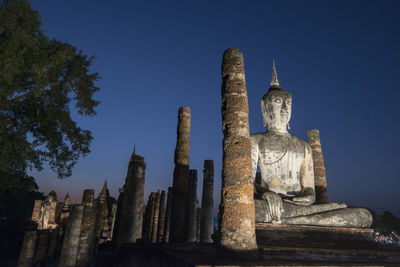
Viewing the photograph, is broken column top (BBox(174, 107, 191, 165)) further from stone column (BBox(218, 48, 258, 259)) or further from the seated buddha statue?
stone column (BBox(218, 48, 258, 259))

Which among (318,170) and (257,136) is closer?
(257,136)

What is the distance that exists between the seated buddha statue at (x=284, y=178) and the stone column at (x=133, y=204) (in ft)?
20.4

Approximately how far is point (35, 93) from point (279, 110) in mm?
8197

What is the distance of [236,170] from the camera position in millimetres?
5738

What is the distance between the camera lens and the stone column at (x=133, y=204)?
38.4ft

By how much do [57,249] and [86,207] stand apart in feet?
29.3

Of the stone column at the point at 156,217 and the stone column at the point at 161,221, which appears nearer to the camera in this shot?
the stone column at the point at 161,221

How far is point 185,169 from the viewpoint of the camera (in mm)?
11570

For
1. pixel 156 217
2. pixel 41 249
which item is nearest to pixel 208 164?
pixel 156 217

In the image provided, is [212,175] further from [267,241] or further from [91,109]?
[267,241]

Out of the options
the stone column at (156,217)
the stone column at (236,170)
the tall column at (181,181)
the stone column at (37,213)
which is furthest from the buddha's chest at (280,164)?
the stone column at (37,213)

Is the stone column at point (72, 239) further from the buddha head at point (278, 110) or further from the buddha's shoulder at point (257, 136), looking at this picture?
the buddha head at point (278, 110)

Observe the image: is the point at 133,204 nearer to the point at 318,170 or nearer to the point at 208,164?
the point at 208,164

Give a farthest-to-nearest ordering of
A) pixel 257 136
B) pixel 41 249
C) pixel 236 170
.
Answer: pixel 41 249
pixel 257 136
pixel 236 170
